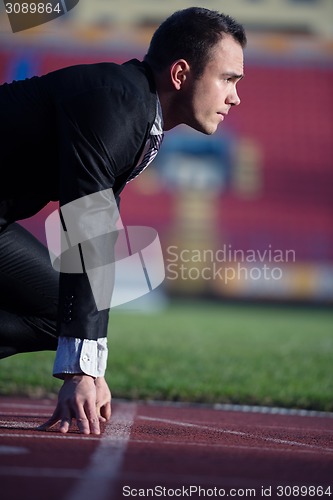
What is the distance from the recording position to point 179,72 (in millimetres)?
3521

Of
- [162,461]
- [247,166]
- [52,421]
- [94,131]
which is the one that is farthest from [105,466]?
[247,166]

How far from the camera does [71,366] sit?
3.27 meters

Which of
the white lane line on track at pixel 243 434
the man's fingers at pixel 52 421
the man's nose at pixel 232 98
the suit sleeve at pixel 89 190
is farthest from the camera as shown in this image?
the white lane line on track at pixel 243 434

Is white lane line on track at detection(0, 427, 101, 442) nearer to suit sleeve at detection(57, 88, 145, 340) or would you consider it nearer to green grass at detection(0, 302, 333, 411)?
suit sleeve at detection(57, 88, 145, 340)

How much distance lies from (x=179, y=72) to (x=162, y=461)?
55.8 inches

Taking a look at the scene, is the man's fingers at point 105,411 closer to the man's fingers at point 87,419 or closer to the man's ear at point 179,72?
the man's fingers at point 87,419

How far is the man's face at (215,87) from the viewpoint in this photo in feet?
11.6

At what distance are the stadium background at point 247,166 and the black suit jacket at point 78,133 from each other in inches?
756

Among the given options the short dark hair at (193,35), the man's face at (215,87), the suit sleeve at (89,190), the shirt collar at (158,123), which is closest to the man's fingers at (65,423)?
the suit sleeve at (89,190)

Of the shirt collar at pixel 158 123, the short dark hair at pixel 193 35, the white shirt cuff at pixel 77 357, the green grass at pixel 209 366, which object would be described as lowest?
the green grass at pixel 209 366

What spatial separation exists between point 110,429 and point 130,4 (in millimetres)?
31424

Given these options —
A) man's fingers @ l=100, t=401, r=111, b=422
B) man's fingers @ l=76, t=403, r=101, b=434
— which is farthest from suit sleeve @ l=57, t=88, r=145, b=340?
man's fingers @ l=100, t=401, r=111, b=422

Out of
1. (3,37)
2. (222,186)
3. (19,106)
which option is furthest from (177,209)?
(19,106)

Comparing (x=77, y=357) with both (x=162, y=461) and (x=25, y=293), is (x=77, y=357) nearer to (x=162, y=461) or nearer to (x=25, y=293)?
(x=162, y=461)
